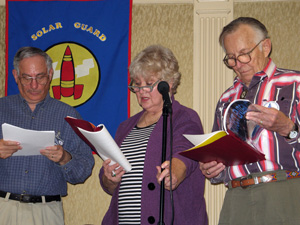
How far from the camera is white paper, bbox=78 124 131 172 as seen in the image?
85.4 inches

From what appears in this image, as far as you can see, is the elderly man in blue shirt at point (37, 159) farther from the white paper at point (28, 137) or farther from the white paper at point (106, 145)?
the white paper at point (106, 145)

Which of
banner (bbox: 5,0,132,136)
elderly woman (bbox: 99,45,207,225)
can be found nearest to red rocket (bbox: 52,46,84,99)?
banner (bbox: 5,0,132,136)

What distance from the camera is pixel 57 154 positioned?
268 centimetres

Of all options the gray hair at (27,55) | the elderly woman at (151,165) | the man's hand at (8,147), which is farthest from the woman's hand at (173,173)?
the gray hair at (27,55)

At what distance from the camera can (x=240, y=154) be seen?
6.76 feet

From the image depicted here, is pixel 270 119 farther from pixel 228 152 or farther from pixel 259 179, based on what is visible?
pixel 259 179

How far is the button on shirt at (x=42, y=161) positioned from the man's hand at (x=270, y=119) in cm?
134

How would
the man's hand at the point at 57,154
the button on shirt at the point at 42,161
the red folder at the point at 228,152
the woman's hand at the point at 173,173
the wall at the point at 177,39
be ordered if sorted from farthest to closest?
the wall at the point at 177,39, the button on shirt at the point at 42,161, the man's hand at the point at 57,154, the woman's hand at the point at 173,173, the red folder at the point at 228,152

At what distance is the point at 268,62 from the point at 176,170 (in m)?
0.81

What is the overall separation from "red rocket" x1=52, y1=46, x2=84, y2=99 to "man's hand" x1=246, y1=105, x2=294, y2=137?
6.36 ft

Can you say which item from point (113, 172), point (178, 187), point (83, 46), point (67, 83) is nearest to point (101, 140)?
point (113, 172)

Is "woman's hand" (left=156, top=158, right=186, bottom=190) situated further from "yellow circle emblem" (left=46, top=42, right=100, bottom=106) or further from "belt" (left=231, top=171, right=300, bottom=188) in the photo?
"yellow circle emblem" (left=46, top=42, right=100, bottom=106)

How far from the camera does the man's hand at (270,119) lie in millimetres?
1962

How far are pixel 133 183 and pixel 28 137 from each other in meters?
0.69
